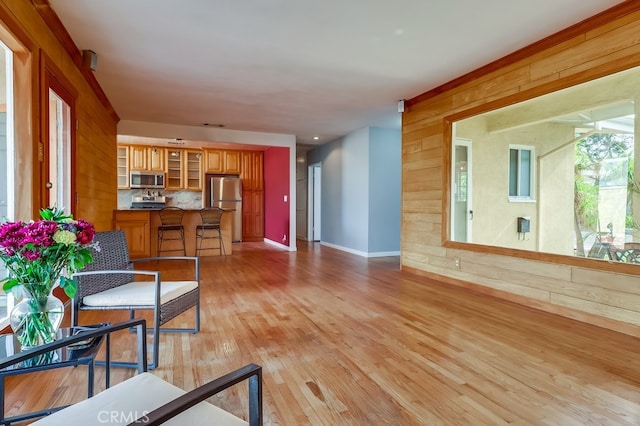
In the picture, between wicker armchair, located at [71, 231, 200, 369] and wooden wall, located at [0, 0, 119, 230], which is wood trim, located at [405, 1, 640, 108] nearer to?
wicker armchair, located at [71, 231, 200, 369]

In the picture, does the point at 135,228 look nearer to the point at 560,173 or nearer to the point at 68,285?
the point at 68,285

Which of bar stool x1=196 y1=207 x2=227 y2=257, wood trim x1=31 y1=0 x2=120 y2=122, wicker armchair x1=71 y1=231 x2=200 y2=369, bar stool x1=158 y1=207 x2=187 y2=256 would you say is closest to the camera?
wicker armchair x1=71 y1=231 x2=200 y2=369

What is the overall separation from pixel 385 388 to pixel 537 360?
105cm

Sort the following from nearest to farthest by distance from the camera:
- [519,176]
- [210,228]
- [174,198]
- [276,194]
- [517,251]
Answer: [517,251] < [519,176] < [210,228] < [276,194] < [174,198]

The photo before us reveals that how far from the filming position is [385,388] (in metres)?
1.79

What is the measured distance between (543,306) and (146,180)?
7868 millimetres

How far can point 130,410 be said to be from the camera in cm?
95

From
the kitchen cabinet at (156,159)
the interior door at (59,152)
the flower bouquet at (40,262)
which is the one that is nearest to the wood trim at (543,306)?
the flower bouquet at (40,262)

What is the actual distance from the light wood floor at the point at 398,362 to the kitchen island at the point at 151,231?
3.01 meters

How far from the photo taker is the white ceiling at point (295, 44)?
2600mm

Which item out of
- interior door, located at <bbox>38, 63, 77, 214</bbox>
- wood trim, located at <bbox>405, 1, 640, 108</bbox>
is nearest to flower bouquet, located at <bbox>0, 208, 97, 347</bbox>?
interior door, located at <bbox>38, 63, 77, 214</bbox>

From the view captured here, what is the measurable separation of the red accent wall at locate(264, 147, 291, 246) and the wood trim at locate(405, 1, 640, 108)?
3784 millimetres

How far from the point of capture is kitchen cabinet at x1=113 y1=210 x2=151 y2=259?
585 cm

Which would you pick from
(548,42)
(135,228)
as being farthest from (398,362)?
(135,228)
